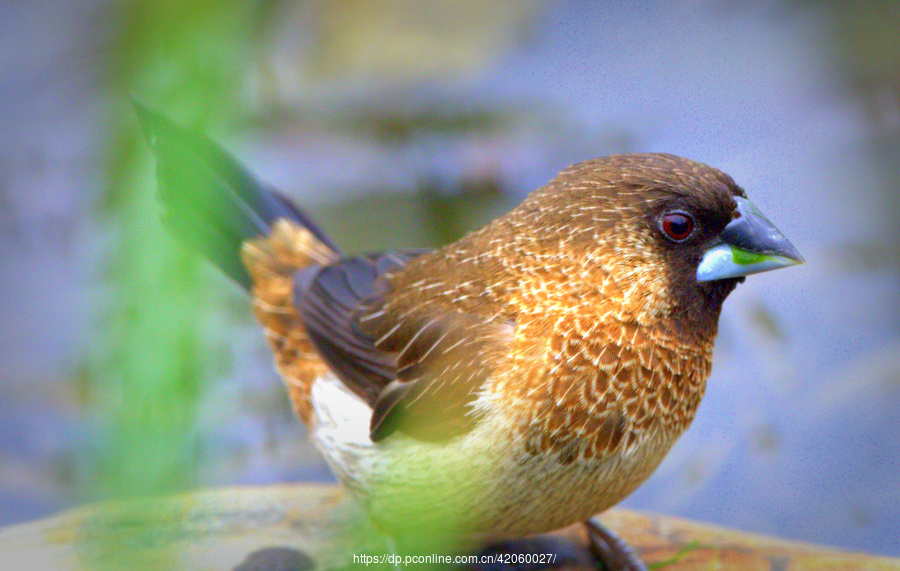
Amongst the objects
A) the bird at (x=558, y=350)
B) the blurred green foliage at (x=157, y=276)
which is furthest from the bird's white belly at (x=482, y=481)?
the blurred green foliage at (x=157, y=276)

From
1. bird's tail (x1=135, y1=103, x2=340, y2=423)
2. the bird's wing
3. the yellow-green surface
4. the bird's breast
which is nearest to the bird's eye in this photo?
the bird's breast

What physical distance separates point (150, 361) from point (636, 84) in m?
4.00

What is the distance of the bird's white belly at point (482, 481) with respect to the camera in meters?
1.84

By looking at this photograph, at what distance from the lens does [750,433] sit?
3.06 m

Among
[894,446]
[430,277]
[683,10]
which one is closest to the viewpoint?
[430,277]

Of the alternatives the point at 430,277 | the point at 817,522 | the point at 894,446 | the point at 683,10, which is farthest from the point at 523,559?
the point at 683,10

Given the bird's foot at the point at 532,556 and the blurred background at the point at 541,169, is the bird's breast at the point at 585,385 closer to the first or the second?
the bird's foot at the point at 532,556

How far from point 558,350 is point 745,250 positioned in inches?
17.3

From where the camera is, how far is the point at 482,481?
1.86 meters

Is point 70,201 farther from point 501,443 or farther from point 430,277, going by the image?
point 501,443

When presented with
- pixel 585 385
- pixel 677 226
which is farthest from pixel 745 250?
pixel 585 385

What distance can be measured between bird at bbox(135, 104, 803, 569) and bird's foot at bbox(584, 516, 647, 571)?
1.19ft

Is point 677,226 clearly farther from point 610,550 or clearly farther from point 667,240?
point 610,550

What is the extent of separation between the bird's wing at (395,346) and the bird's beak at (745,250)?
0.45 m
